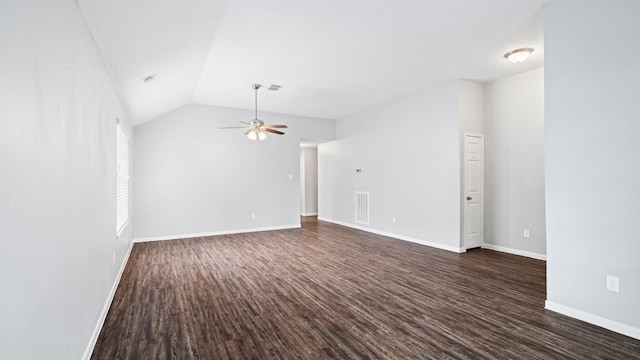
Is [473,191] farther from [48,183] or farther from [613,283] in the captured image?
[48,183]

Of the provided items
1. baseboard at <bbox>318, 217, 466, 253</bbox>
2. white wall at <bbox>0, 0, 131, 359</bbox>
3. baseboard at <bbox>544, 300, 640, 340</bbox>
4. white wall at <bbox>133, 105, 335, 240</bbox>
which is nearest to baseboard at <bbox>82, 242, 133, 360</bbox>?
white wall at <bbox>0, 0, 131, 359</bbox>

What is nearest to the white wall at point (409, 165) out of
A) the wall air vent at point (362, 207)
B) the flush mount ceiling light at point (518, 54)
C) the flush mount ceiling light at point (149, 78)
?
the wall air vent at point (362, 207)

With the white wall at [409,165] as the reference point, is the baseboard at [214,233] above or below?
below

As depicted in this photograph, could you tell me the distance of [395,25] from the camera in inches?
133

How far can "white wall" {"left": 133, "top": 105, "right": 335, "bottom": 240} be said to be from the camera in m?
6.39

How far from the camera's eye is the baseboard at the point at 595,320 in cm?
255

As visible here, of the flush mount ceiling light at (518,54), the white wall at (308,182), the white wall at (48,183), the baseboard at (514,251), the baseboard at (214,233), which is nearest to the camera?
the white wall at (48,183)

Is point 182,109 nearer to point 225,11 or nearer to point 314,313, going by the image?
point 225,11

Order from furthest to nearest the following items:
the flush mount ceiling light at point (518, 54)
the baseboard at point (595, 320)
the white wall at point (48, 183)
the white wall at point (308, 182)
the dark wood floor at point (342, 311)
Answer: the white wall at point (308, 182), the flush mount ceiling light at point (518, 54), the baseboard at point (595, 320), the dark wood floor at point (342, 311), the white wall at point (48, 183)

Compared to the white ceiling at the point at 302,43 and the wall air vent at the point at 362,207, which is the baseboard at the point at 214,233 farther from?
the white ceiling at the point at 302,43

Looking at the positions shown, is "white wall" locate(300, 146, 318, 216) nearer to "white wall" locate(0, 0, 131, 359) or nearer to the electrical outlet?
"white wall" locate(0, 0, 131, 359)

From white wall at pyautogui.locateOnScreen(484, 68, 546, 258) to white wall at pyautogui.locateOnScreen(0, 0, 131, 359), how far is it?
Result: 18.9 feet

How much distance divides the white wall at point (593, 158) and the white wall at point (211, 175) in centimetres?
576

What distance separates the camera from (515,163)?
5.24 meters
